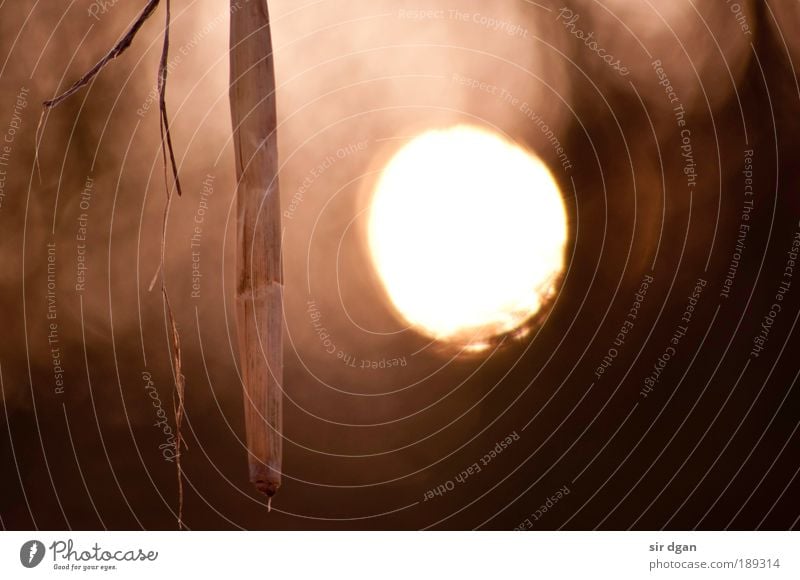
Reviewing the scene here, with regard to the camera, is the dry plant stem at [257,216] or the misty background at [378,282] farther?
the misty background at [378,282]

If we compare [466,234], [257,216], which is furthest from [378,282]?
[257,216]

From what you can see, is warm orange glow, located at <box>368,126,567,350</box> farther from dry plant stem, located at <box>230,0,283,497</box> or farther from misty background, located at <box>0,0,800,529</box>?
dry plant stem, located at <box>230,0,283,497</box>

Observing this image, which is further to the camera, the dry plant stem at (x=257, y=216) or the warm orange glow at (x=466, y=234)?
the warm orange glow at (x=466, y=234)

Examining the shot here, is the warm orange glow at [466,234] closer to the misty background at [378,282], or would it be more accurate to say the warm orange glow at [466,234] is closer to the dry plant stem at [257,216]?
the misty background at [378,282]

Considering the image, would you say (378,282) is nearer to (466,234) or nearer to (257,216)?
(466,234)

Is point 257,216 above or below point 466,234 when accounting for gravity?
below

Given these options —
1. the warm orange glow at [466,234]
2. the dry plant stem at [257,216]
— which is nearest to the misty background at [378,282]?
the warm orange glow at [466,234]

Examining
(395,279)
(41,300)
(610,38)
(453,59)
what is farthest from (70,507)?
(610,38)
